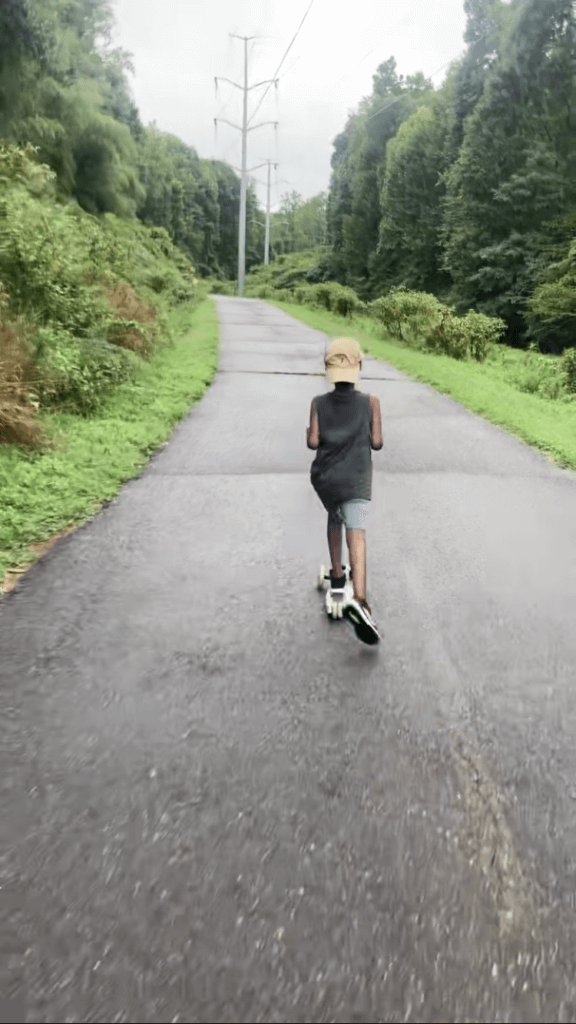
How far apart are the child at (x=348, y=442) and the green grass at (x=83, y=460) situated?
222 centimetres

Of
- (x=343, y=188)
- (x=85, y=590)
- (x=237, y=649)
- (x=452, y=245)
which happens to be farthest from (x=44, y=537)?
(x=343, y=188)

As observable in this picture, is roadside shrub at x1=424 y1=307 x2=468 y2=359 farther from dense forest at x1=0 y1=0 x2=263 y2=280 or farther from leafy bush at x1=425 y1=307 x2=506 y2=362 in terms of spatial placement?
dense forest at x1=0 y1=0 x2=263 y2=280

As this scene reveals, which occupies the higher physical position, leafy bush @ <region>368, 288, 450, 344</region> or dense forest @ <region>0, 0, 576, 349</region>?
dense forest @ <region>0, 0, 576, 349</region>

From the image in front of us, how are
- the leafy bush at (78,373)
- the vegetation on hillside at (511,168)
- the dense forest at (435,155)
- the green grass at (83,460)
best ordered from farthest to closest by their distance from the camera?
the vegetation on hillside at (511,168), the dense forest at (435,155), the leafy bush at (78,373), the green grass at (83,460)

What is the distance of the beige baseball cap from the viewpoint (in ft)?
13.4

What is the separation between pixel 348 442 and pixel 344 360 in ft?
1.42

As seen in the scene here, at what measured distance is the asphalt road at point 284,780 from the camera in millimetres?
2121

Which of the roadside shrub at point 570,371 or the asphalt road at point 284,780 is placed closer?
the asphalt road at point 284,780

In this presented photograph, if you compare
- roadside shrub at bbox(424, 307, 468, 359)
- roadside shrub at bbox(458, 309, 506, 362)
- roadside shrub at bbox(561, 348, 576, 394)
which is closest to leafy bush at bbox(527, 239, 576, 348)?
roadside shrub at bbox(458, 309, 506, 362)

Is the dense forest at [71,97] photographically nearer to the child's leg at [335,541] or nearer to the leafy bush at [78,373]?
the leafy bush at [78,373]

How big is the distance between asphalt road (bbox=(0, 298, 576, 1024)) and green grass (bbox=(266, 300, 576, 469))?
4.00 m

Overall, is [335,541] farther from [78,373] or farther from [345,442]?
[78,373]

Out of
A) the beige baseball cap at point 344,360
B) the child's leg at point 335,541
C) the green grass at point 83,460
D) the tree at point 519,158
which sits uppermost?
the tree at point 519,158

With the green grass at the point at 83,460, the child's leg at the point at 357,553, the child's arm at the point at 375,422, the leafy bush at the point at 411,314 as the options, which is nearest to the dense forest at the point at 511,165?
the leafy bush at the point at 411,314
